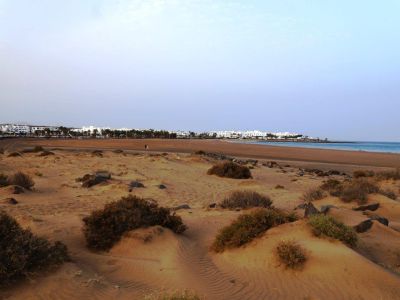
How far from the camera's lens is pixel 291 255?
277 inches

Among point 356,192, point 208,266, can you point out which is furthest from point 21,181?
point 356,192

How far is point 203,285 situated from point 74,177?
51.4 feet

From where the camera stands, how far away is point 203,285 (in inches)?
250

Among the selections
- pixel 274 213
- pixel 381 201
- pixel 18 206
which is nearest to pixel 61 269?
pixel 274 213

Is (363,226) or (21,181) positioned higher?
(363,226)

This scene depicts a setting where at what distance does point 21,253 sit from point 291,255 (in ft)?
14.2

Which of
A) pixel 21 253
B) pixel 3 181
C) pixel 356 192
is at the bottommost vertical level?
pixel 3 181

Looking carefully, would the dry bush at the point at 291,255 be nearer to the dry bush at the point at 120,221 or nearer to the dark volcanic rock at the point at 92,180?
the dry bush at the point at 120,221

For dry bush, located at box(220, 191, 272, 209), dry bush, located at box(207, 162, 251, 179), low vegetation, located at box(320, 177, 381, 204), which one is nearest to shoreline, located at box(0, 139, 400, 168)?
dry bush, located at box(207, 162, 251, 179)

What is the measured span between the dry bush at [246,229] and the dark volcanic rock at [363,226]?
7.50 feet

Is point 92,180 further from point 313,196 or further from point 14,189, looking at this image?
point 313,196

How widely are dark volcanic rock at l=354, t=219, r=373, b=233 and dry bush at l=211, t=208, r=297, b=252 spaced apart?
90.0 inches

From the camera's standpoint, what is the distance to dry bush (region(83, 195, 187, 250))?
799 cm

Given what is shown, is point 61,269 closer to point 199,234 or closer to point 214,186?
point 199,234
